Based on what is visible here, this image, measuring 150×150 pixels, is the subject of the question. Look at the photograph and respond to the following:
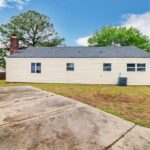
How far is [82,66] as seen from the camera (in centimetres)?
3025

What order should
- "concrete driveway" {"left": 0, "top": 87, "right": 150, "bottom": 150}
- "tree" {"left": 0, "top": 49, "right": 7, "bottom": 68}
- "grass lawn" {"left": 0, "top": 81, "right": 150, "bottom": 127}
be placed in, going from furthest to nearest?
1. "tree" {"left": 0, "top": 49, "right": 7, "bottom": 68}
2. "grass lawn" {"left": 0, "top": 81, "right": 150, "bottom": 127}
3. "concrete driveway" {"left": 0, "top": 87, "right": 150, "bottom": 150}

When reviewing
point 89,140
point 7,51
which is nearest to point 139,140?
point 89,140

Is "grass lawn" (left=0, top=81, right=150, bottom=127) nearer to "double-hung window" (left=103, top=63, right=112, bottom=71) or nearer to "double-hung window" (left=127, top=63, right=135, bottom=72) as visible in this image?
"double-hung window" (left=127, top=63, right=135, bottom=72)

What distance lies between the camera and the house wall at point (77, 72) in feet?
96.7

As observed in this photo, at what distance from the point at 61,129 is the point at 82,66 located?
90.4 ft

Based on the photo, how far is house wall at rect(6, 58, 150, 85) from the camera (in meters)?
29.5

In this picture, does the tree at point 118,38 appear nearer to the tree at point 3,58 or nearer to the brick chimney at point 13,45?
the tree at point 3,58

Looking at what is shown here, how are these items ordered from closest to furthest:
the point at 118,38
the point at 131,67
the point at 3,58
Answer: the point at 131,67, the point at 3,58, the point at 118,38

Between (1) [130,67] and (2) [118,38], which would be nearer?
(1) [130,67]

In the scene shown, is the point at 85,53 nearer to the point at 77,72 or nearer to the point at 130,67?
the point at 77,72

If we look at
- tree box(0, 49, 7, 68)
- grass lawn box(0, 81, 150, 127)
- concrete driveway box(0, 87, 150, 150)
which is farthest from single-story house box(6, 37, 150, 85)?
concrete driveway box(0, 87, 150, 150)

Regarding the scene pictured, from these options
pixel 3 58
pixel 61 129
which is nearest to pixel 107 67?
pixel 3 58

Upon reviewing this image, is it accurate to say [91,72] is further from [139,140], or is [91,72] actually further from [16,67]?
[139,140]

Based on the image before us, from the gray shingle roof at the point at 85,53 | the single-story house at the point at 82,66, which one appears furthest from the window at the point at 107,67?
the gray shingle roof at the point at 85,53
